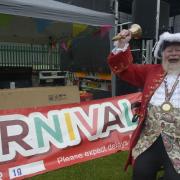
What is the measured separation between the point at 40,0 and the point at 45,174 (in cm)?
240

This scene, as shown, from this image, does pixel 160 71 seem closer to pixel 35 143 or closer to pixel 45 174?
pixel 35 143

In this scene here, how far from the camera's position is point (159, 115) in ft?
7.73

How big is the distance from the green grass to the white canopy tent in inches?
75.2

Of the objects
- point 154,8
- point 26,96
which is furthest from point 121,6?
point 26,96

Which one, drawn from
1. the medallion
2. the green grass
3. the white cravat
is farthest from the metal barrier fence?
the medallion

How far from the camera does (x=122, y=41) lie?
2.54 m

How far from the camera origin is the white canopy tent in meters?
4.34

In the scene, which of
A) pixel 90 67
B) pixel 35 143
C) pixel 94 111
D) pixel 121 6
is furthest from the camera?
pixel 121 6

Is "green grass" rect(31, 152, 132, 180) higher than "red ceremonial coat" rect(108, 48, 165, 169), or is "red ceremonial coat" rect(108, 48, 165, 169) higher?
"red ceremonial coat" rect(108, 48, 165, 169)

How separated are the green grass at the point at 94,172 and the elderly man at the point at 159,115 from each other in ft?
4.47

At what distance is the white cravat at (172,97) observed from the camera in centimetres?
233

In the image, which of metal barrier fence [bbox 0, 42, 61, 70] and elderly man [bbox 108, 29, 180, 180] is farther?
metal barrier fence [bbox 0, 42, 61, 70]

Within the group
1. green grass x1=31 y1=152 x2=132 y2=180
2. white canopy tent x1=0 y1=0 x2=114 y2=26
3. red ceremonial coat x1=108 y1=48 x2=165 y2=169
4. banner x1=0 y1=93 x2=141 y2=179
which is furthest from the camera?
white canopy tent x1=0 y1=0 x2=114 y2=26

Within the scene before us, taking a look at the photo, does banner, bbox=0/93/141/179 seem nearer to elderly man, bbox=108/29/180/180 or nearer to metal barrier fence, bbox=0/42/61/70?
elderly man, bbox=108/29/180/180
